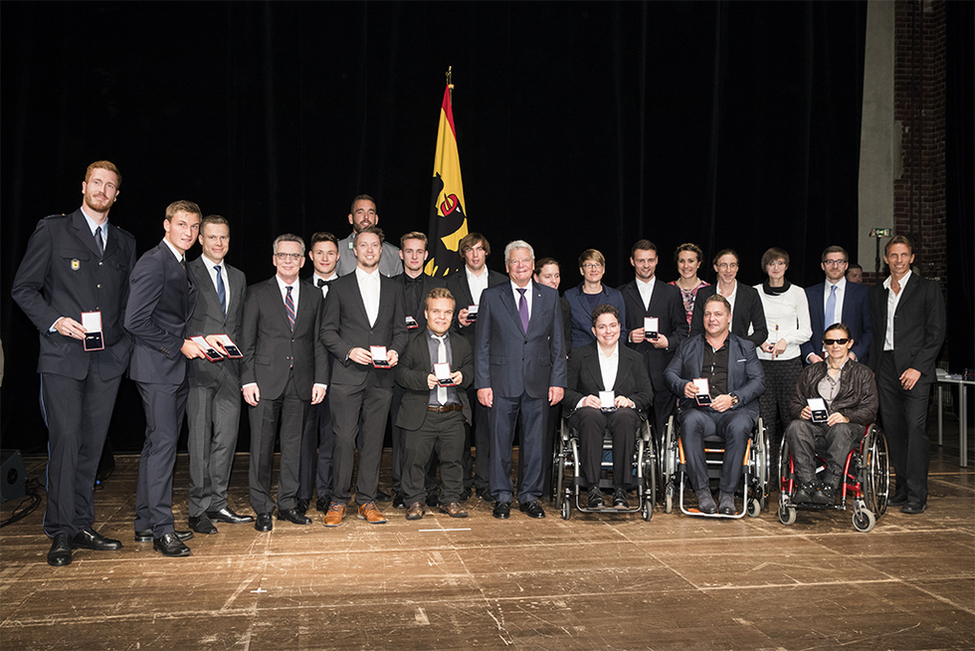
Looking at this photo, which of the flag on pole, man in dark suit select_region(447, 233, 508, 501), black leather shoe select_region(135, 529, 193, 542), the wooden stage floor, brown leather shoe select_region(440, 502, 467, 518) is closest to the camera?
the wooden stage floor

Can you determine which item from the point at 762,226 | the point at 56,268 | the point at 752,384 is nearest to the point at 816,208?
the point at 762,226

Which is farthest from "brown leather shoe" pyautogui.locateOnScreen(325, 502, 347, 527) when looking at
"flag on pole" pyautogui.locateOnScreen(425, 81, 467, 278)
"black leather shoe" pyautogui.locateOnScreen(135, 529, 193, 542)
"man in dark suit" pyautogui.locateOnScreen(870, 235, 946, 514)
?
"man in dark suit" pyautogui.locateOnScreen(870, 235, 946, 514)

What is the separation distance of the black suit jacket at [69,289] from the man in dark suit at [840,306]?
13.0 ft

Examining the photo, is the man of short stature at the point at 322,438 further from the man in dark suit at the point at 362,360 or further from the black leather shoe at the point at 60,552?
the black leather shoe at the point at 60,552

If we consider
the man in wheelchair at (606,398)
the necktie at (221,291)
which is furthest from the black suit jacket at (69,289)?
the man in wheelchair at (606,398)

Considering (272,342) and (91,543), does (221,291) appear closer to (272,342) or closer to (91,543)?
(272,342)

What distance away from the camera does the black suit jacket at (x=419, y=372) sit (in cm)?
420

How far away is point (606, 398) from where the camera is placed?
4.24 meters

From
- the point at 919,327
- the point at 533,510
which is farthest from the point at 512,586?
the point at 919,327

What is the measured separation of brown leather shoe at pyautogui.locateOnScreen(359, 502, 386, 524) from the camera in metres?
4.11

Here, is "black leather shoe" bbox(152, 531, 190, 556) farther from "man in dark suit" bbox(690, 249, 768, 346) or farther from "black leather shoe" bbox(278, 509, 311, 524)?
"man in dark suit" bbox(690, 249, 768, 346)

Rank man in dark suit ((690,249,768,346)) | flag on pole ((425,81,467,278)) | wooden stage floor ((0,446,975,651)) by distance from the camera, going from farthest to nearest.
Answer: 1. flag on pole ((425,81,467,278))
2. man in dark suit ((690,249,768,346))
3. wooden stage floor ((0,446,975,651))

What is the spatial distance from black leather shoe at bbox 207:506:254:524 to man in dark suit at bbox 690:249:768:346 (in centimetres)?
284

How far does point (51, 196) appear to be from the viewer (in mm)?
6234
